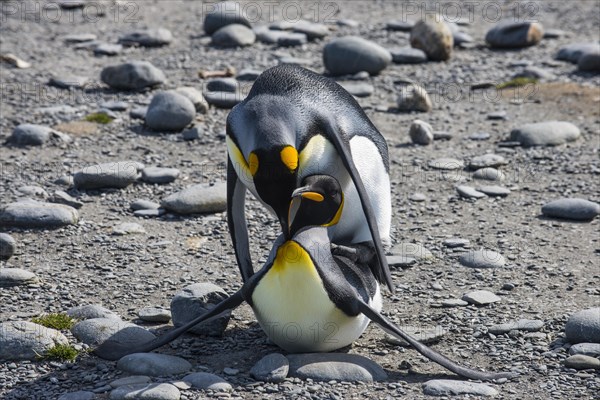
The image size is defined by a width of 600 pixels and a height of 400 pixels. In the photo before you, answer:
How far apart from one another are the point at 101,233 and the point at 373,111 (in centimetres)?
317

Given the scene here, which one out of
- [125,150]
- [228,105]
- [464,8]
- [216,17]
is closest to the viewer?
[125,150]

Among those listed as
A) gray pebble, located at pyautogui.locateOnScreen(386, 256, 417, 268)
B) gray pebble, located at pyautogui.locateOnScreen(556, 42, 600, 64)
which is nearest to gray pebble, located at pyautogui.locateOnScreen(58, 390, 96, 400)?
gray pebble, located at pyautogui.locateOnScreen(386, 256, 417, 268)

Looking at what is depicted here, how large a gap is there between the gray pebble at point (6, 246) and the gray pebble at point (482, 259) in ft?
7.87

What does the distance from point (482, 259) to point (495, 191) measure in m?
1.28

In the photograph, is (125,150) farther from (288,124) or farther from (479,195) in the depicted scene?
(288,124)

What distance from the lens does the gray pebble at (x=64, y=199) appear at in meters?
6.72

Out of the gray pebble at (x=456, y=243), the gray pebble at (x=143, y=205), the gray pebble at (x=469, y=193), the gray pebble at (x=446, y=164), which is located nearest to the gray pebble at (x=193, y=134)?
the gray pebble at (x=143, y=205)

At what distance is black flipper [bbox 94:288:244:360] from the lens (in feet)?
15.1

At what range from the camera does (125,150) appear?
7785 millimetres

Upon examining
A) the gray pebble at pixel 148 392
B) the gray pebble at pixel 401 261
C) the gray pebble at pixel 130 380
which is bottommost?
the gray pebble at pixel 401 261

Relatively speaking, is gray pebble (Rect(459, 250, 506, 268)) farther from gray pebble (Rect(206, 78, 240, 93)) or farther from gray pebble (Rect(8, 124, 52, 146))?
gray pebble (Rect(206, 78, 240, 93))

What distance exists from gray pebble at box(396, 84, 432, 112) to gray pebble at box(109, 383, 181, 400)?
196 inches

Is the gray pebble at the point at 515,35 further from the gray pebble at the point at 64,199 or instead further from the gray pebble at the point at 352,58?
the gray pebble at the point at 64,199

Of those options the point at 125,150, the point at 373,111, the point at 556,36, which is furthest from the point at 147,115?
the point at 556,36
